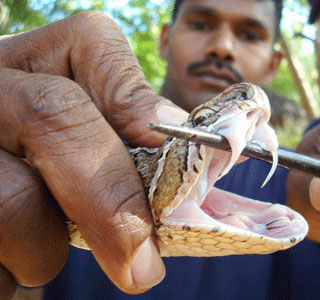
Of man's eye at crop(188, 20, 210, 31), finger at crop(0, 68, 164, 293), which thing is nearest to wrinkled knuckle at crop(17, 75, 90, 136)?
finger at crop(0, 68, 164, 293)

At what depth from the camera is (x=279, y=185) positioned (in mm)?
3340

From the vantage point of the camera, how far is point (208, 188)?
1.44 meters

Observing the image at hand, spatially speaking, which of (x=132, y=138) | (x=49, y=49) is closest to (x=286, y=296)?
(x=132, y=138)

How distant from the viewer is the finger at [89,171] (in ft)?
4.21

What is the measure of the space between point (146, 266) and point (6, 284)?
628 millimetres

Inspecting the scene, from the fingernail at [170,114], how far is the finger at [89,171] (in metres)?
0.24

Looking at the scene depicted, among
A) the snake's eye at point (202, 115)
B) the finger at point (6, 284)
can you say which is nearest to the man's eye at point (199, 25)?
the snake's eye at point (202, 115)

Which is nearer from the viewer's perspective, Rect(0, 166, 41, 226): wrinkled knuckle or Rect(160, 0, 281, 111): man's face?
Rect(0, 166, 41, 226): wrinkled knuckle

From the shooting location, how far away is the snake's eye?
1366mm

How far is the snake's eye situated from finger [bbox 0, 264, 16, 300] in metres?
0.99

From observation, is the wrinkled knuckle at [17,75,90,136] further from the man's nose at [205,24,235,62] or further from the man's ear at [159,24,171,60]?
the man's ear at [159,24,171,60]

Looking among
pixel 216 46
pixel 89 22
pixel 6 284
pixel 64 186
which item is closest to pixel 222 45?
pixel 216 46

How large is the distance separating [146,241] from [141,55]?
6.56 metres

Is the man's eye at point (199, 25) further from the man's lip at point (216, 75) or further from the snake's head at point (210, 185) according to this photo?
the snake's head at point (210, 185)
